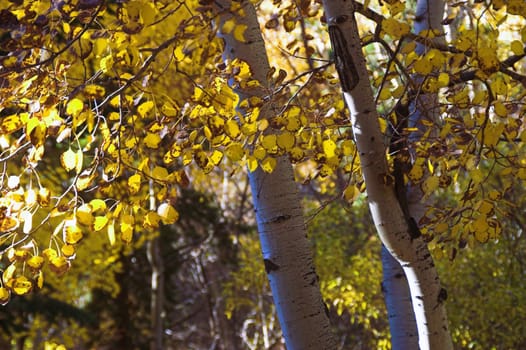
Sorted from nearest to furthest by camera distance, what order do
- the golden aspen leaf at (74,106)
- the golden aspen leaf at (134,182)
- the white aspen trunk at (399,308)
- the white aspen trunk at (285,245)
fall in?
1. the golden aspen leaf at (74,106)
2. the golden aspen leaf at (134,182)
3. the white aspen trunk at (285,245)
4. the white aspen trunk at (399,308)

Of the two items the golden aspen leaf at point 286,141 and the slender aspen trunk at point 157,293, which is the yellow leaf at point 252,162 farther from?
the slender aspen trunk at point 157,293

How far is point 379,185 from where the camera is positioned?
190 centimetres

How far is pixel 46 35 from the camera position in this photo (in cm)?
172

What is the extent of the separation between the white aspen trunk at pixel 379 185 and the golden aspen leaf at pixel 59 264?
81cm

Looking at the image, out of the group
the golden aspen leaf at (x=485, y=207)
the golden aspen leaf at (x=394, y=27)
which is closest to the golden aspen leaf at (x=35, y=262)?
the golden aspen leaf at (x=394, y=27)

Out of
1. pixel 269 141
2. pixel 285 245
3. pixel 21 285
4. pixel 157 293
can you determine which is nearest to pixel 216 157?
pixel 269 141

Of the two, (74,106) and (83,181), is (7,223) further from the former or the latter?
(74,106)

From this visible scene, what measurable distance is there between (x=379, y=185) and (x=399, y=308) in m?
1.20

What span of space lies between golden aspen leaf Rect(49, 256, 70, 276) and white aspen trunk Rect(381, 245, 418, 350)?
146 cm

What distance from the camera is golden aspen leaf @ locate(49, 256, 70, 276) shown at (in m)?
1.83

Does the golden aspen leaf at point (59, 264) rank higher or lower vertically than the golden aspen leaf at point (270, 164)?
lower

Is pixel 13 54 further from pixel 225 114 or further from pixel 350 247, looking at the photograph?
pixel 350 247

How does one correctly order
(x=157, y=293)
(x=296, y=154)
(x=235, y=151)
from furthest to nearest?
(x=157, y=293) < (x=296, y=154) < (x=235, y=151)

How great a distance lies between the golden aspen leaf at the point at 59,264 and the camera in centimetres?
183
